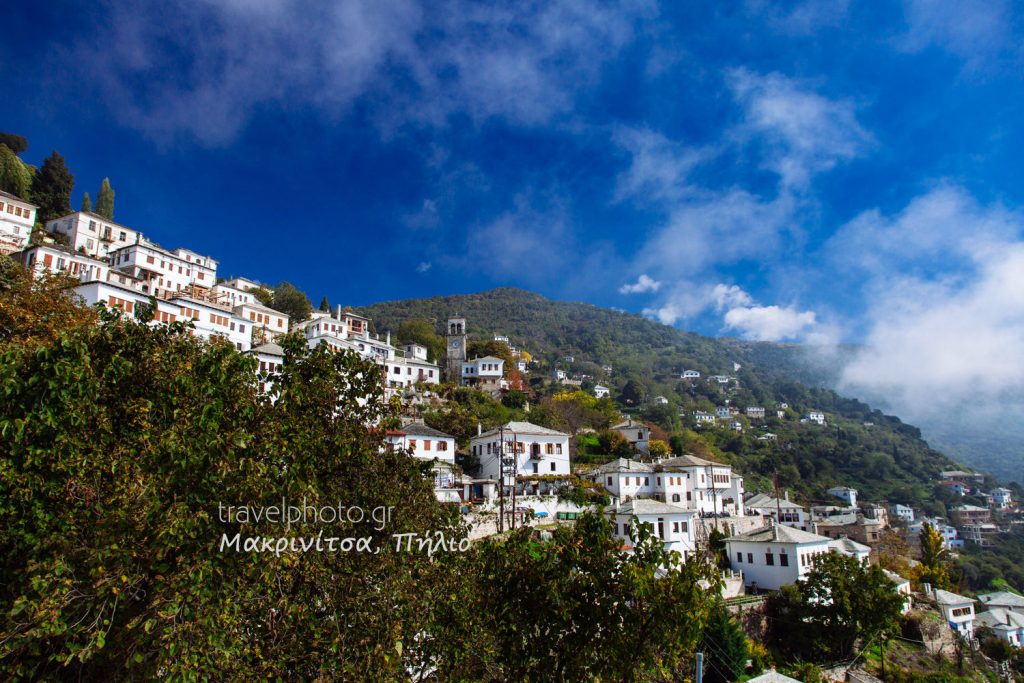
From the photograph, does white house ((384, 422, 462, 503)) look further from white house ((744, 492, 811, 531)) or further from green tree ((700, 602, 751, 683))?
white house ((744, 492, 811, 531))

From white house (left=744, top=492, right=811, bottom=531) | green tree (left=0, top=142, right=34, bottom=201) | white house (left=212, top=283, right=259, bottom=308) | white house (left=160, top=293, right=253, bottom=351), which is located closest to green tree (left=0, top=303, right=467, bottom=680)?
white house (left=160, top=293, right=253, bottom=351)

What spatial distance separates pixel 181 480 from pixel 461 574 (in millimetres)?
4704

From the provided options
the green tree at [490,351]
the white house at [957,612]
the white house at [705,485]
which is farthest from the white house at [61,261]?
the white house at [957,612]

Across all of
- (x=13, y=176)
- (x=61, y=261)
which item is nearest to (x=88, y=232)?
(x=13, y=176)

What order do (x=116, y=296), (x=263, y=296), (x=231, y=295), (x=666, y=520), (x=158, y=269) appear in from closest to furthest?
(x=116, y=296), (x=666, y=520), (x=158, y=269), (x=231, y=295), (x=263, y=296)

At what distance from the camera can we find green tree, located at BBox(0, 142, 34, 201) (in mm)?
58156

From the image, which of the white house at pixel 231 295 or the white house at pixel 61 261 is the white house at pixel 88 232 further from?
the white house at pixel 231 295

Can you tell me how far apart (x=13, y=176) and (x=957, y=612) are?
95868 millimetres

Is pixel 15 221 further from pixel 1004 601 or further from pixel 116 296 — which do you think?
pixel 1004 601

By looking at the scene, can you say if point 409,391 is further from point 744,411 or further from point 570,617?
point 744,411

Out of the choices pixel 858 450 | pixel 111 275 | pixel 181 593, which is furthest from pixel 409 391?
pixel 858 450

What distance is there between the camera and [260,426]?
9617 mm

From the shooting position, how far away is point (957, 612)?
43938 mm

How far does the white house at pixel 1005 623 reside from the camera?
44.6m
